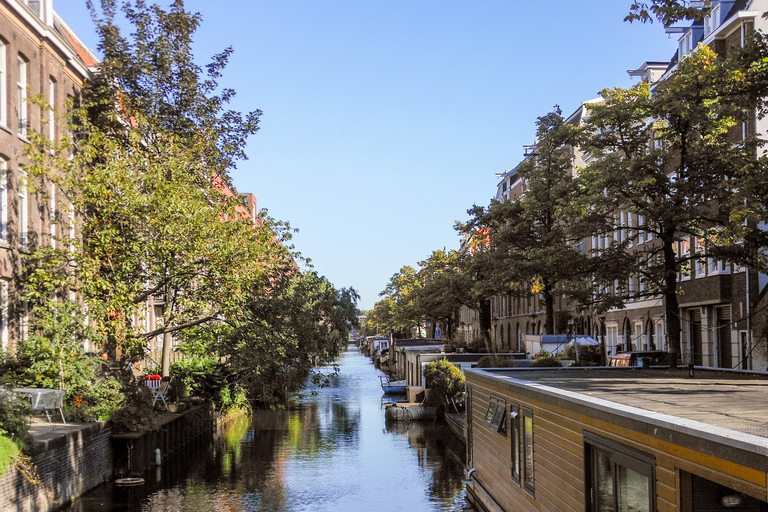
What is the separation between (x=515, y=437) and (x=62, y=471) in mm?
12073

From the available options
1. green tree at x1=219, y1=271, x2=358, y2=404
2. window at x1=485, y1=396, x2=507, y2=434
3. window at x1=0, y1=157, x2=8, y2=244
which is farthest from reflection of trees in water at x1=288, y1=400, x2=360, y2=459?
window at x1=485, y1=396, x2=507, y2=434

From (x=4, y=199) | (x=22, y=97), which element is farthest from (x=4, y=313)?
(x=22, y=97)

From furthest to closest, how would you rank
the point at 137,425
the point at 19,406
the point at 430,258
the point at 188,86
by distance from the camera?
the point at 430,258 → the point at 188,86 → the point at 137,425 → the point at 19,406

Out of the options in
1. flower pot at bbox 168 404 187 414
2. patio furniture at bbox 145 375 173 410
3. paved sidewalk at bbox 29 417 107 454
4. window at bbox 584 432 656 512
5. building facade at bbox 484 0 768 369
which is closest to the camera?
window at bbox 584 432 656 512

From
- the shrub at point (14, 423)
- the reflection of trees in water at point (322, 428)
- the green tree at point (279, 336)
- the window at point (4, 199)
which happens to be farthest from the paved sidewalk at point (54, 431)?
the reflection of trees in water at point (322, 428)

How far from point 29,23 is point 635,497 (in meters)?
25.1

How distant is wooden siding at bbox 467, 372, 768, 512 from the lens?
8016mm

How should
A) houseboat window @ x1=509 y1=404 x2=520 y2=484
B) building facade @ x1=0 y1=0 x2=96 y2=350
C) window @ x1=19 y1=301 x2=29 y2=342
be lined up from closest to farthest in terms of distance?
houseboat window @ x1=509 y1=404 x2=520 y2=484
building facade @ x1=0 y1=0 x2=96 y2=350
window @ x1=19 y1=301 x2=29 y2=342

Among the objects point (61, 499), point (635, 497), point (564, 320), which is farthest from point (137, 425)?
point (564, 320)

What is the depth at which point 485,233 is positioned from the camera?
50031 mm

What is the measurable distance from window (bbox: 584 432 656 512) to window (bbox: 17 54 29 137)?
74.0 feet

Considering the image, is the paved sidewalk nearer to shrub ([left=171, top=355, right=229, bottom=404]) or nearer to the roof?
the roof

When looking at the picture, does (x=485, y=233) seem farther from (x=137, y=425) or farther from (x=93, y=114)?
(x=137, y=425)

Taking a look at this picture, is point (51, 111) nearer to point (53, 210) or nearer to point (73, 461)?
point (53, 210)
